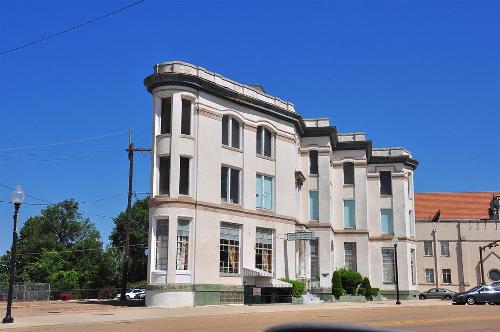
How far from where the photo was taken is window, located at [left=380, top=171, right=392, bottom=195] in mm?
54719

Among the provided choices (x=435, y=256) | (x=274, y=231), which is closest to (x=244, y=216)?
(x=274, y=231)

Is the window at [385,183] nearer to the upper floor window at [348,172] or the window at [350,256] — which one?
the upper floor window at [348,172]

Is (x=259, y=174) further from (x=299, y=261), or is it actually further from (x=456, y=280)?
(x=456, y=280)

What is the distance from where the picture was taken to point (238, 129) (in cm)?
3806

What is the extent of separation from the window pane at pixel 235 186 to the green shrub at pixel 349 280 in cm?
1267

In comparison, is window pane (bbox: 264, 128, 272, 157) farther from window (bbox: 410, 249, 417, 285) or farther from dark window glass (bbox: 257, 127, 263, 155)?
window (bbox: 410, 249, 417, 285)

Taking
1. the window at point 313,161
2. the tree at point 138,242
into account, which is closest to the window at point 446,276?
the window at point 313,161

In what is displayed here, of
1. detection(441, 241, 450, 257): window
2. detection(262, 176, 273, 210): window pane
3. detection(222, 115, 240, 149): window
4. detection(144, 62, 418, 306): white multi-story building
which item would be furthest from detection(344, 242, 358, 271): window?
detection(441, 241, 450, 257): window

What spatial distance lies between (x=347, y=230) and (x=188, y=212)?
21.1m

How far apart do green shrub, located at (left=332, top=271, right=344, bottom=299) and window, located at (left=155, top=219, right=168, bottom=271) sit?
1616cm

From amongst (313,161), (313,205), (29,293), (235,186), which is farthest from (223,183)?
(29,293)

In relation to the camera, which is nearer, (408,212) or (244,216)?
(244,216)

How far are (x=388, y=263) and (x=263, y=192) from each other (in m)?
19.4

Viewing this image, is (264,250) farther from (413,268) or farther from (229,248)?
(413,268)
